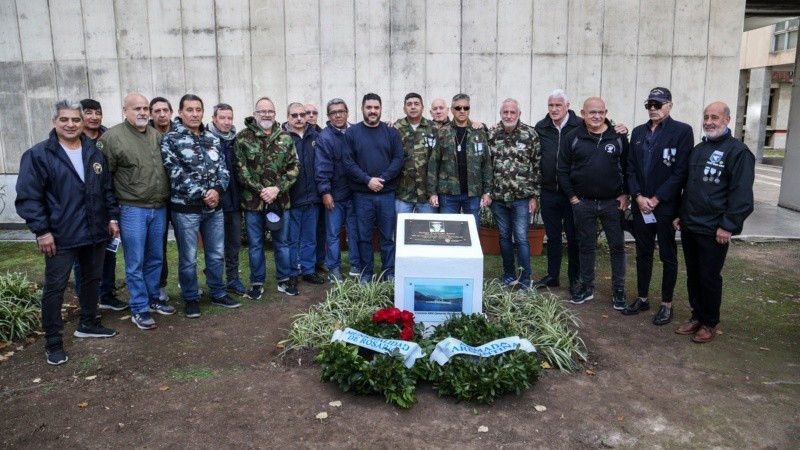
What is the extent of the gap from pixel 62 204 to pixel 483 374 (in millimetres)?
3469

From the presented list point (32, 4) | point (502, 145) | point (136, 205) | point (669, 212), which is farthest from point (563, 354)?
point (32, 4)

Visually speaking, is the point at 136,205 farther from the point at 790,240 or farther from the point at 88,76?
the point at 790,240

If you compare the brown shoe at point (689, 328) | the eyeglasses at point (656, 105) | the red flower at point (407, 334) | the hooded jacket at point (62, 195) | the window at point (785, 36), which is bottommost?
the brown shoe at point (689, 328)

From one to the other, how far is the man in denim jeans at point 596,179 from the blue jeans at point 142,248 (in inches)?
152

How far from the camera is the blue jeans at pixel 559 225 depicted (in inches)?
249

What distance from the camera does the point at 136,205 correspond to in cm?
535

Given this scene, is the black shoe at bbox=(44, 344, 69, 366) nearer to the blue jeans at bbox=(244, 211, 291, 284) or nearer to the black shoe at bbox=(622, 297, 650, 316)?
the blue jeans at bbox=(244, 211, 291, 284)

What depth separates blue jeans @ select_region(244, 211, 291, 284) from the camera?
6.33 metres

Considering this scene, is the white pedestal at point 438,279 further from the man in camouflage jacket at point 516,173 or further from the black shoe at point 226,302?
the black shoe at point 226,302

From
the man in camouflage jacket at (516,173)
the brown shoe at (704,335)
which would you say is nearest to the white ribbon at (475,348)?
the brown shoe at (704,335)

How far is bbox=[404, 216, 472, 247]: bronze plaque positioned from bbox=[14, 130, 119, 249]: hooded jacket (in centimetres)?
256

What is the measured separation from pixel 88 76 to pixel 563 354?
840 centimetres

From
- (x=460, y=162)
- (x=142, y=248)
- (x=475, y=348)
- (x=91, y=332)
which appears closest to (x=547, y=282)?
(x=460, y=162)

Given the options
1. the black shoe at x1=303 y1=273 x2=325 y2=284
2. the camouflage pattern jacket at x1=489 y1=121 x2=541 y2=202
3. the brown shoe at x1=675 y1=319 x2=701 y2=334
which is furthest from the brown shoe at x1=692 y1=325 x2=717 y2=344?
the black shoe at x1=303 y1=273 x2=325 y2=284
